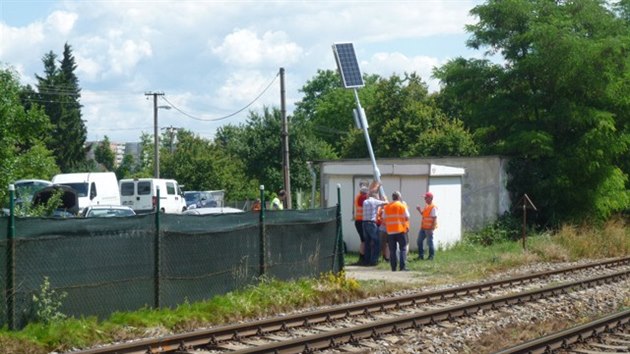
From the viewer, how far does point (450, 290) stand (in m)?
17.2

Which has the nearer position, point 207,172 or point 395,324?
point 395,324

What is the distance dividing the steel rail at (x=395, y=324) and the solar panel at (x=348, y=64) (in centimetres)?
795

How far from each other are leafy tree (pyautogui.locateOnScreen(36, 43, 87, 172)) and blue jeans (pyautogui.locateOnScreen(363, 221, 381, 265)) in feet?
186

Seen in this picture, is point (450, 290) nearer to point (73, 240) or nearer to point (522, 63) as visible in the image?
point (73, 240)

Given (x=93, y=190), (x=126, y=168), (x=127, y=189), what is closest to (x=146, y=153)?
(x=126, y=168)

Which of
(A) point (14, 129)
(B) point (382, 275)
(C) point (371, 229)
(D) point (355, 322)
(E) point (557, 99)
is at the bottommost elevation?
(D) point (355, 322)

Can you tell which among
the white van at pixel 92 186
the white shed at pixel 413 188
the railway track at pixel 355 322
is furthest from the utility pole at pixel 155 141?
the railway track at pixel 355 322

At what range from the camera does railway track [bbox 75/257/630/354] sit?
38.7 feet

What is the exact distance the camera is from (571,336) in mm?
12406

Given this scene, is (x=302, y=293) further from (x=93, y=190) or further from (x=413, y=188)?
(x=93, y=190)

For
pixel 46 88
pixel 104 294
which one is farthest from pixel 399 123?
pixel 104 294

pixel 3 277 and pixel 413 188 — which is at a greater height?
pixel 413 188

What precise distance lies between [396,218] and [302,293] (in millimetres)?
5059

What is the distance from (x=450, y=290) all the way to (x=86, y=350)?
7966mm
